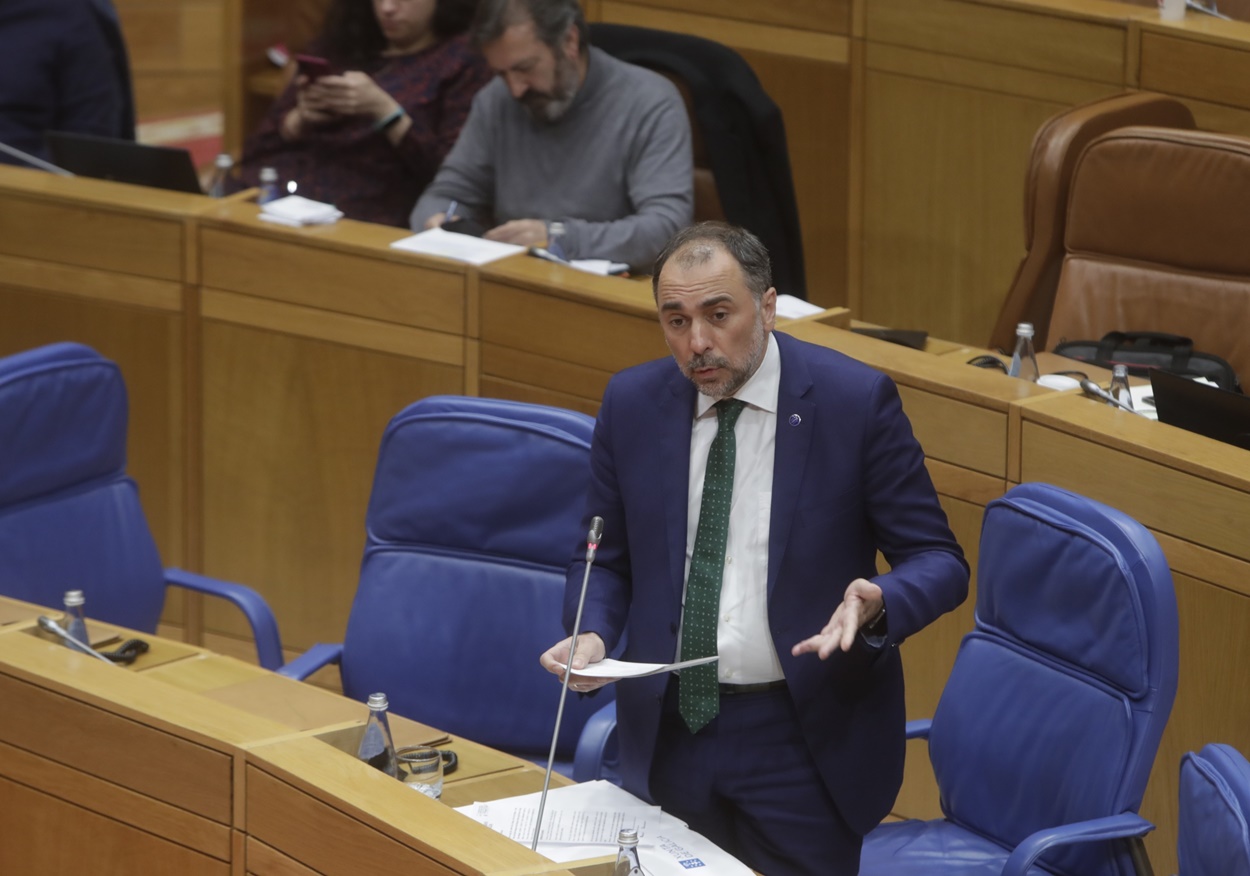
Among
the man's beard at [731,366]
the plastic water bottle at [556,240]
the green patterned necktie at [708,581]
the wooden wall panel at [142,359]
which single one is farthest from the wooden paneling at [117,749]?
the wooden wall panel at [142,359]

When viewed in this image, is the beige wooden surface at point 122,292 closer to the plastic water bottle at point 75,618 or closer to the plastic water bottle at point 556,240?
the plastic water bottle at point 556,240

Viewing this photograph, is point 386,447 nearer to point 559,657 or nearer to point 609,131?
point 559,657

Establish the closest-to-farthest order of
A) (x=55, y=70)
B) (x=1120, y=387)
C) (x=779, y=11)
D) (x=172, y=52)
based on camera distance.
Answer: (x=1120, y=387) → (x=55, y=70) → (x=779, y=11) → (x=172, y=52)

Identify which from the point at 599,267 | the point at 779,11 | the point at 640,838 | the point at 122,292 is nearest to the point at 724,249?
the point at 640,838

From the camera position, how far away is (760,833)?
2.28m

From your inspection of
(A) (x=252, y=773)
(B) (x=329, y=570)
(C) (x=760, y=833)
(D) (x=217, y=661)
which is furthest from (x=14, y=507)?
(C) (x=760, y=833)

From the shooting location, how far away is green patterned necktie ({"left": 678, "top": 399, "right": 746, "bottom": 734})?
87.0 inches

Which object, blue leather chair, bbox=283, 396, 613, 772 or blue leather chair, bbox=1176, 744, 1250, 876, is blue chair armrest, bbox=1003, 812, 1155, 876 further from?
blue leather chair, bbox=283, 396, 613, 772

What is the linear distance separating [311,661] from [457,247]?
1086 millimetres

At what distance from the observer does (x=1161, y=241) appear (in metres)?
3.51

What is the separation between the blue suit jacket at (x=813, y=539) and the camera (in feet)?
7.21

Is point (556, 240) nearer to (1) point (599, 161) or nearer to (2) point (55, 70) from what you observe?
(1) point (599, 161)

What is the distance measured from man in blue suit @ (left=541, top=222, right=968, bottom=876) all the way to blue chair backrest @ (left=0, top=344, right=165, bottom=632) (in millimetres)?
1146

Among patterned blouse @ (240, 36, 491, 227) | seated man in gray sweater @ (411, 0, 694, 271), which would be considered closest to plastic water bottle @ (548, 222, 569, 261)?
seated man in gray sweater @ (411, 0, 694, 271)
